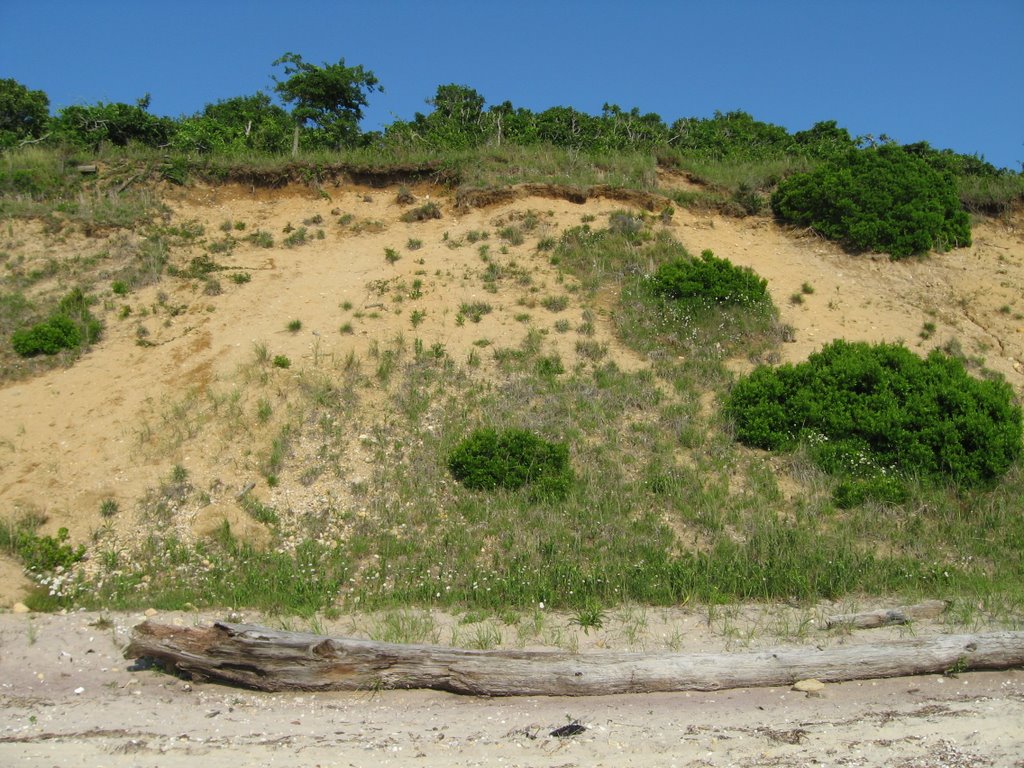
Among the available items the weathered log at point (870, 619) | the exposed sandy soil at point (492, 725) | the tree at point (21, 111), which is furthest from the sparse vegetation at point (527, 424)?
the tree at point (21, 111)

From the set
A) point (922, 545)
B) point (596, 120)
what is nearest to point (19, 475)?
point (922, 545)

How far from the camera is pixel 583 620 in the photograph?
7180 millimetres

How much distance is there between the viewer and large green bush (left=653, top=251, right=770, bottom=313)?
1284cm

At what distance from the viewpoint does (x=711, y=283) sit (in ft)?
42.3

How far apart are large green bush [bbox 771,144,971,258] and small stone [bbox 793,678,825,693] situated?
10.3 metres

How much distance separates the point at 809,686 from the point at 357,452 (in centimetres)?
575

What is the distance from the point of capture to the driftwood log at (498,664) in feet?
19.8

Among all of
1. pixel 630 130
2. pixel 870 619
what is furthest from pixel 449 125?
pixel 870 619

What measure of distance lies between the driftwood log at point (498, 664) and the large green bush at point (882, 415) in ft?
11.4

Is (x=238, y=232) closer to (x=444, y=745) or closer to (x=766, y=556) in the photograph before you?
(x=766, y=556)

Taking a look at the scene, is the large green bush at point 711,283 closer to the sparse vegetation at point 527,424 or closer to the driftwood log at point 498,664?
the sparse vegetation at point 527,424

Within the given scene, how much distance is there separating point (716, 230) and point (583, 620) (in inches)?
384

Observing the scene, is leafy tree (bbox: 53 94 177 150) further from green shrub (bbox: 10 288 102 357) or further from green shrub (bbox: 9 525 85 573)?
green shrub (bbox: 9 525 85 573)

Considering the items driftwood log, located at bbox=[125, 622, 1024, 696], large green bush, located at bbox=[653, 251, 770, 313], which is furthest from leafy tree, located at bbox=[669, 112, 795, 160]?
driftwood log, located at bbox=[125, 622, 1024, 696]
